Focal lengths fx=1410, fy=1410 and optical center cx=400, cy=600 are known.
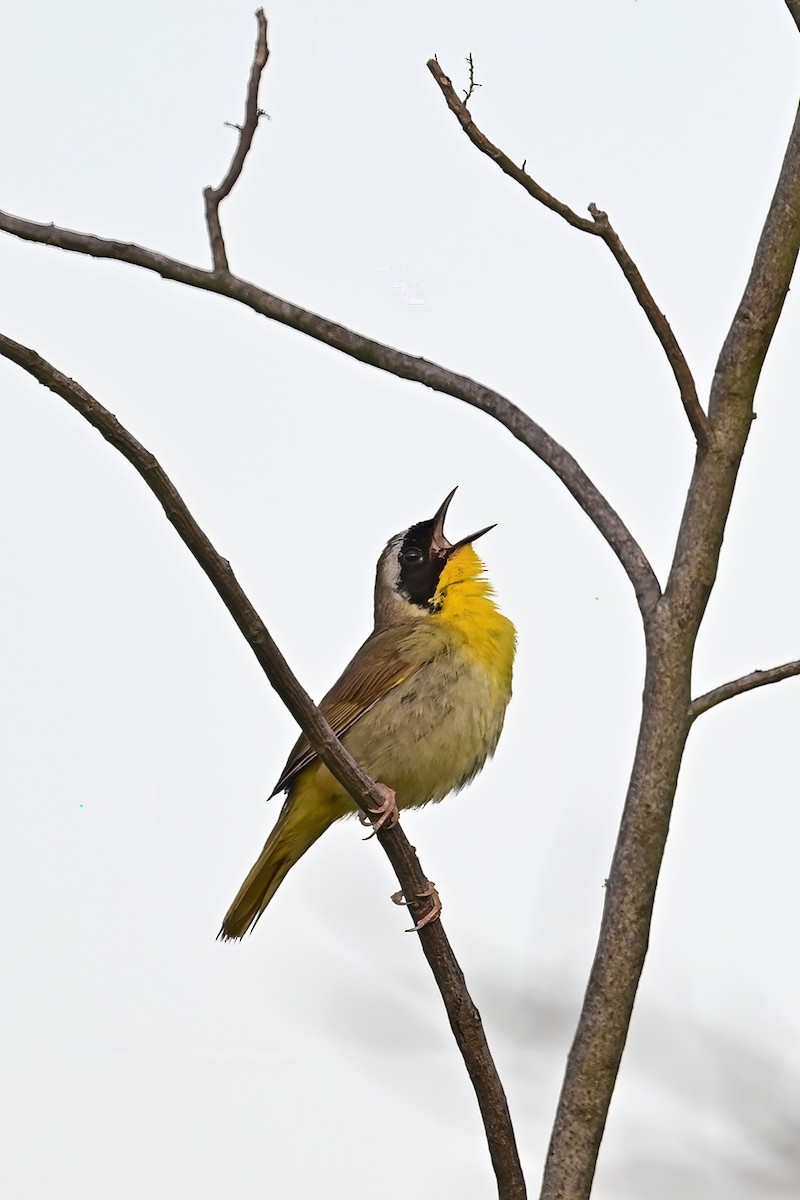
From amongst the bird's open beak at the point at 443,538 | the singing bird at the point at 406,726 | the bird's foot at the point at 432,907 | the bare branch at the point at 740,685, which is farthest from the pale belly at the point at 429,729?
the bare branch at the point at 740,685

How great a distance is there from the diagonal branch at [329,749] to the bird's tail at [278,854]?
154 cm

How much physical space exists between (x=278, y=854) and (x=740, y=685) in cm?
239

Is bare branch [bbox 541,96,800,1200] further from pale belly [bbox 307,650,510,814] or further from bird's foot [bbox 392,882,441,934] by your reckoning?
pale belly [bbox 307,650,510,814]

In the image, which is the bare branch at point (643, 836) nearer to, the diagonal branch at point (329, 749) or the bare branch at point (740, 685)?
the bare branch at point (740, 685)

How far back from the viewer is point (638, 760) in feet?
7.53

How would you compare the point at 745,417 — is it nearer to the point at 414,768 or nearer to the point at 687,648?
the point at 687,648

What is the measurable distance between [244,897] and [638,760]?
239 centimetres

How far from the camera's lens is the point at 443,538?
16.6 ft

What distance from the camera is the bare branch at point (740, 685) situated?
232 cm

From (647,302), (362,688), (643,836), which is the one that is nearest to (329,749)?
(643,836)

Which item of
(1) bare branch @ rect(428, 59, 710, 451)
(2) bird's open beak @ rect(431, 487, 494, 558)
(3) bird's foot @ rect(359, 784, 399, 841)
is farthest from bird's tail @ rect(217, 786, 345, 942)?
(1) bare branch @ rect(428, 59, 710, 451)

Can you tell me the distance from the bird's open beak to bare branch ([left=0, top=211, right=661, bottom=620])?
231cm

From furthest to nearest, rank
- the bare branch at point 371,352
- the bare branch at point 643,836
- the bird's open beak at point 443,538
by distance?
the bird's open beak at point 443,538 < the bare branch at point 371,352 < the bare branch at point 643,836

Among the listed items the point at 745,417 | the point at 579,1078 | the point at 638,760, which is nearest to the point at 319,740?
the point at 638,760
